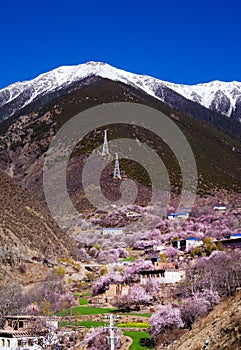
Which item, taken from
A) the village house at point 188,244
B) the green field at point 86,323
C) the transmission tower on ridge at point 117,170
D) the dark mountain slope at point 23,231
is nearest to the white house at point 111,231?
the dark mountain slope at point 23,231

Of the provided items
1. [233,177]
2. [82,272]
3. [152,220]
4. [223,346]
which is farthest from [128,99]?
[223,346]

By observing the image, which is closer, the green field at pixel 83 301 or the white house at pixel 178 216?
the green field at pixel 83 301

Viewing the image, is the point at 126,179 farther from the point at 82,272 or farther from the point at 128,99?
the point at 128,99

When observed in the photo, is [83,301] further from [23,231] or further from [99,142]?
[99,142]

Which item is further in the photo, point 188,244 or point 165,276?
point 188,244

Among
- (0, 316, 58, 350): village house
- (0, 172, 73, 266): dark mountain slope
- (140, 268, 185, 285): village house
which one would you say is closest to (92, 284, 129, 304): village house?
(140, 268, 185, 285): village house

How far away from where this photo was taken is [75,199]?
10075 centimetres

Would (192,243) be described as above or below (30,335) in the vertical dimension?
above

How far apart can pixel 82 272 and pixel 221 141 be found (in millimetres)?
113740

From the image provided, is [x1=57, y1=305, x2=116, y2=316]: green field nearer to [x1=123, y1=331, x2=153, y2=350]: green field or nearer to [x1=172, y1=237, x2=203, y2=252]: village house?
[x1=123, y1=331, x2=153, y2=350]: green field

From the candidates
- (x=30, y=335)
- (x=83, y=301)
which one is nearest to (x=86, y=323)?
(x=30, y=335)

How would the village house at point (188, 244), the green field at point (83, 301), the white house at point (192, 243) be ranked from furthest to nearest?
the village house at point (188, 244) < the white house at point (192, 243) < the green field at point (83, 301)

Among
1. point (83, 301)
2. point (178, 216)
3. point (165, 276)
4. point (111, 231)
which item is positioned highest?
point (178, 216)

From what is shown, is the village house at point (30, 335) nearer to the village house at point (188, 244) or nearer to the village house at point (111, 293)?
the village house at point (111, 293)
